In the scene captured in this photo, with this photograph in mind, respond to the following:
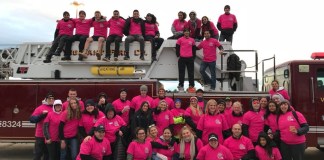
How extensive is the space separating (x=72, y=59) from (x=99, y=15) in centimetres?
150

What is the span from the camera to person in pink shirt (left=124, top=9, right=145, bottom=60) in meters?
9.71

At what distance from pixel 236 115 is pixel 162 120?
60.3 inches

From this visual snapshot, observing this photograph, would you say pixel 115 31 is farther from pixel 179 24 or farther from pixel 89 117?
pixel 89 117

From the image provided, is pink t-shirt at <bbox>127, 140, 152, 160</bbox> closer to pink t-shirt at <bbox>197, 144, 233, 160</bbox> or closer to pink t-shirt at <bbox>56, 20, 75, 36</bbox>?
pink t-shirt at <bbox>197, 144, 233, 160</bbox>

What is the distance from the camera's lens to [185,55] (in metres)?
9.45

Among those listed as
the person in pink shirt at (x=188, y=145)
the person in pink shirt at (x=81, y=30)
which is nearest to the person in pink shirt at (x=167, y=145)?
the person in pink shirt at (x=188, y=145)

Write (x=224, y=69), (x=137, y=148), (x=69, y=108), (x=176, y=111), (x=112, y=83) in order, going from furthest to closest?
(x=224, y=69) → (x=112, y=83) → (x=176, y=111) → (x=69, y=108) → (x=137, y=148)

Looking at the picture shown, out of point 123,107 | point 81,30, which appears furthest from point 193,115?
point 81,30

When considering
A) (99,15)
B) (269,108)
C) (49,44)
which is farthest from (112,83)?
(269,108)

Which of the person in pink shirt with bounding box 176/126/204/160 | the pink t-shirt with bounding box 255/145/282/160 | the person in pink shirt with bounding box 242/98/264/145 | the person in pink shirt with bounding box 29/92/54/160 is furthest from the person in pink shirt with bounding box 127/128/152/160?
the person in pink shirt with bounding box 29/92/54/160

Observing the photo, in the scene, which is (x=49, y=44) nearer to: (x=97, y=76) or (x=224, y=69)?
(x=97, y=76)

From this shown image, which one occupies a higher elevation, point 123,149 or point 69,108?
point 69,108

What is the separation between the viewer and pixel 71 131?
719cm

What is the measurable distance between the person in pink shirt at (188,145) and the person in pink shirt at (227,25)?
4901 millimetres
